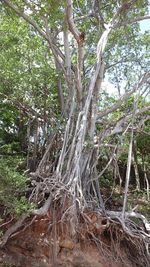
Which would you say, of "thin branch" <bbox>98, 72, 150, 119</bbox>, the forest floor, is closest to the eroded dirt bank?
the forest floor

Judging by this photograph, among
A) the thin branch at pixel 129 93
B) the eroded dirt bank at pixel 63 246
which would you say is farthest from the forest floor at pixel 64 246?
the thin branch at pixel 129 93

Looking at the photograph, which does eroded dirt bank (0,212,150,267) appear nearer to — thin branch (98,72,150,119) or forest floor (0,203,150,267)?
forest floor (0,203,150,267)

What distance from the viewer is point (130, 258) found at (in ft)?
14.7

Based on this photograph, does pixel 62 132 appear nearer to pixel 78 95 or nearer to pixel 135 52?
pixel 78 95

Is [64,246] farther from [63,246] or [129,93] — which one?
[129,93]

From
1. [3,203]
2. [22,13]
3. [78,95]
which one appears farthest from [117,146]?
[22,13]

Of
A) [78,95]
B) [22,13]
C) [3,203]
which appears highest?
[22,13]

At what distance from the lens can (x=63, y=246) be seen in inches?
165

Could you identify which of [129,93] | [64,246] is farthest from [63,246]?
[129,93]

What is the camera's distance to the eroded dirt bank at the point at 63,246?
13.5 ft

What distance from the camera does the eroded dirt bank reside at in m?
4.13

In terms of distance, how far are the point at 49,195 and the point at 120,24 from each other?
9.00 feet

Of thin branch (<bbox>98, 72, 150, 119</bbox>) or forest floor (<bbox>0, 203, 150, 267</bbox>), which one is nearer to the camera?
forest floor (<bbox>0, 203, 150, 267</bbox>)

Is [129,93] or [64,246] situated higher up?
[129,93]
